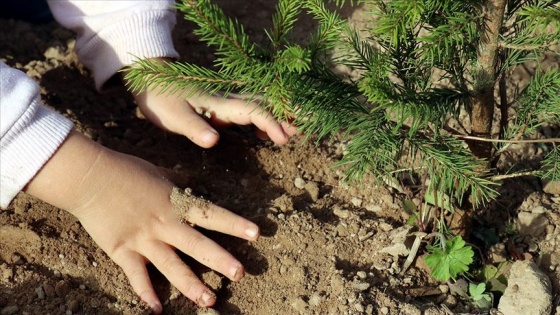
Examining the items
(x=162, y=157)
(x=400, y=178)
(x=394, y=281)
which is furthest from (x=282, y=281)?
(x=162, y=157)

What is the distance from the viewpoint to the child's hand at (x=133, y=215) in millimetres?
1888

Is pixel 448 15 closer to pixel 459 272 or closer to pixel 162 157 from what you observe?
pixel 459 272

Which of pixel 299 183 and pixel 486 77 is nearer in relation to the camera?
pixel 486 77

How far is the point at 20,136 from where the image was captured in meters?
1.86

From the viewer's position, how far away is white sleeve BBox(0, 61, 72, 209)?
1846 mm

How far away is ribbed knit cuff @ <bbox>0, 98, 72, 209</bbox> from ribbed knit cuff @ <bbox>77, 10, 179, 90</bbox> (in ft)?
1.70

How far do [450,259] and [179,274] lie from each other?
2.29 ft

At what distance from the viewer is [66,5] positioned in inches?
102

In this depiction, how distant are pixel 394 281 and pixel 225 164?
2.26ft

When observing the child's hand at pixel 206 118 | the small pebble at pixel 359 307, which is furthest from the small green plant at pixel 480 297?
the child's hand at pixel 206 118

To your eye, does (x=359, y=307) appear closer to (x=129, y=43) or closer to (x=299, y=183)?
(x=299, y=183)

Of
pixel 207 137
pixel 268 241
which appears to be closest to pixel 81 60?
pixel 207 137

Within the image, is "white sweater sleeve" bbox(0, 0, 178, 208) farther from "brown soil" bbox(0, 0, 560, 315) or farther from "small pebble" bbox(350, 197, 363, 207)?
"small pebble" bbox(350, 197, 363, 207)

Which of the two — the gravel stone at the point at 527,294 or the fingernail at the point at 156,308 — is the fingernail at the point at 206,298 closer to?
the fingernail at the point at 156,308
